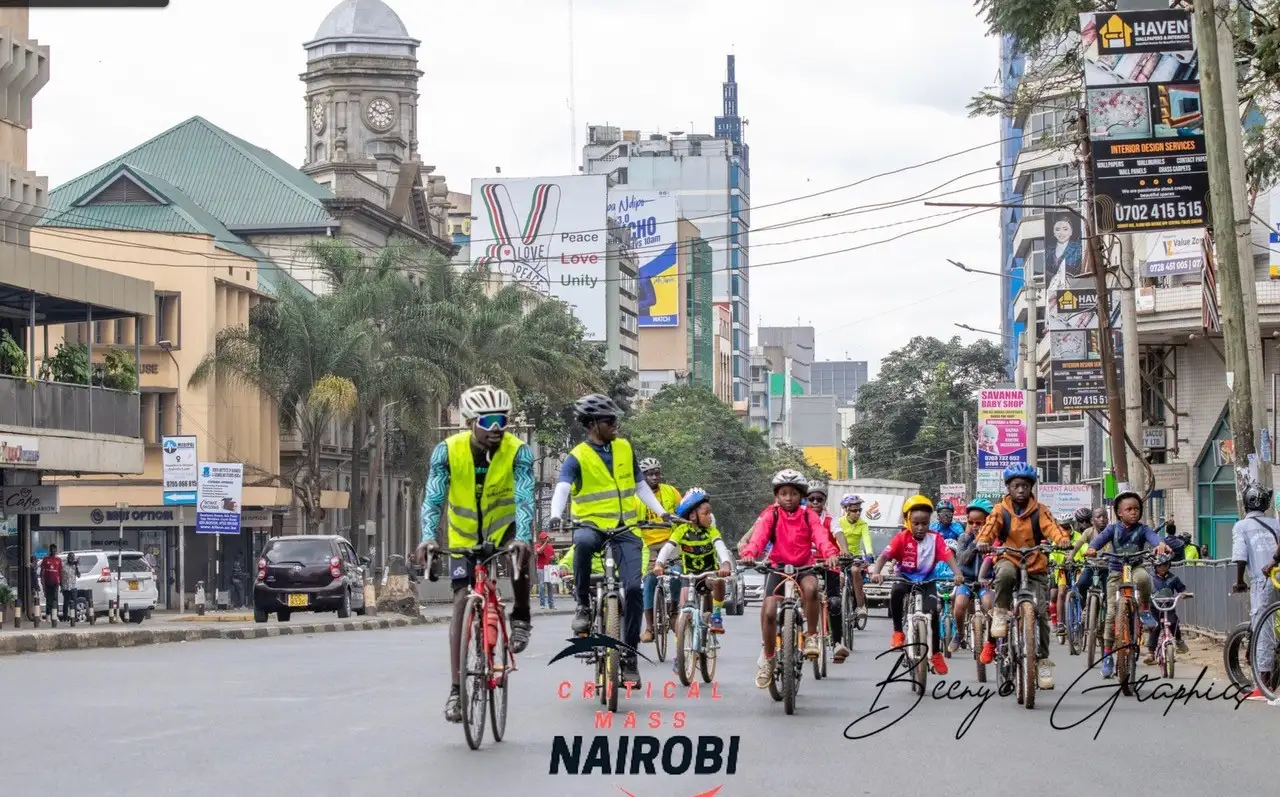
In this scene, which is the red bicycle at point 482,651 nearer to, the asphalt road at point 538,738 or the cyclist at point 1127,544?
the asphalt road at point 538,738

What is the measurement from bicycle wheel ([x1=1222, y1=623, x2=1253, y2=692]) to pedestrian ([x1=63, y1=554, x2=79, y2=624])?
93.3 feet

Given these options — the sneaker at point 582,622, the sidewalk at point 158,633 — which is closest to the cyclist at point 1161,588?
the sneaker at point 582,622

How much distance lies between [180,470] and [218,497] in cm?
85

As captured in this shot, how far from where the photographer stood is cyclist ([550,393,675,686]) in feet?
43.2

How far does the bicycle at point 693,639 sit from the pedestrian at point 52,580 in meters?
26.3

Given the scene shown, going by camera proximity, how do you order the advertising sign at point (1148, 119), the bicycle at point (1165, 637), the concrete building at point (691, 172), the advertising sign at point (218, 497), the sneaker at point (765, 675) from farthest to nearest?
1. the concrete building at point (691, 172)
2. the advertising sign at point (218, 497)
3. the advertising sign at point (1148, 119)
4. the bicycle at point (1165, 637)
5. the sneaker at point (765, 675)

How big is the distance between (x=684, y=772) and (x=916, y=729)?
9.11 ft

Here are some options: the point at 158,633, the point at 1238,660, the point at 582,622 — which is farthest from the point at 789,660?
the point at 158,633

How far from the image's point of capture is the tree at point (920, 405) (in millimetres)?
102312

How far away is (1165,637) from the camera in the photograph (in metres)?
17.5

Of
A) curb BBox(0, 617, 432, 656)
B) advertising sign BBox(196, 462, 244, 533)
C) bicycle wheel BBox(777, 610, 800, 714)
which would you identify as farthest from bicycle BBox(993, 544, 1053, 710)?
advertising sign BBox(196, 462, 244, 533)

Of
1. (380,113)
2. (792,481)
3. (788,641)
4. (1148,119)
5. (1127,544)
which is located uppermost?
(380,113)

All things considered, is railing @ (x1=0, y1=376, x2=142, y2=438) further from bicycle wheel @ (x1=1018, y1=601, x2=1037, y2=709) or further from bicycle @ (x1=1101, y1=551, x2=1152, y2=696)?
bicycle wheel @ (x1=1018, y1=601, x2=1037, y2=709)

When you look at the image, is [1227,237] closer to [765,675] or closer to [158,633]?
[765,675]
